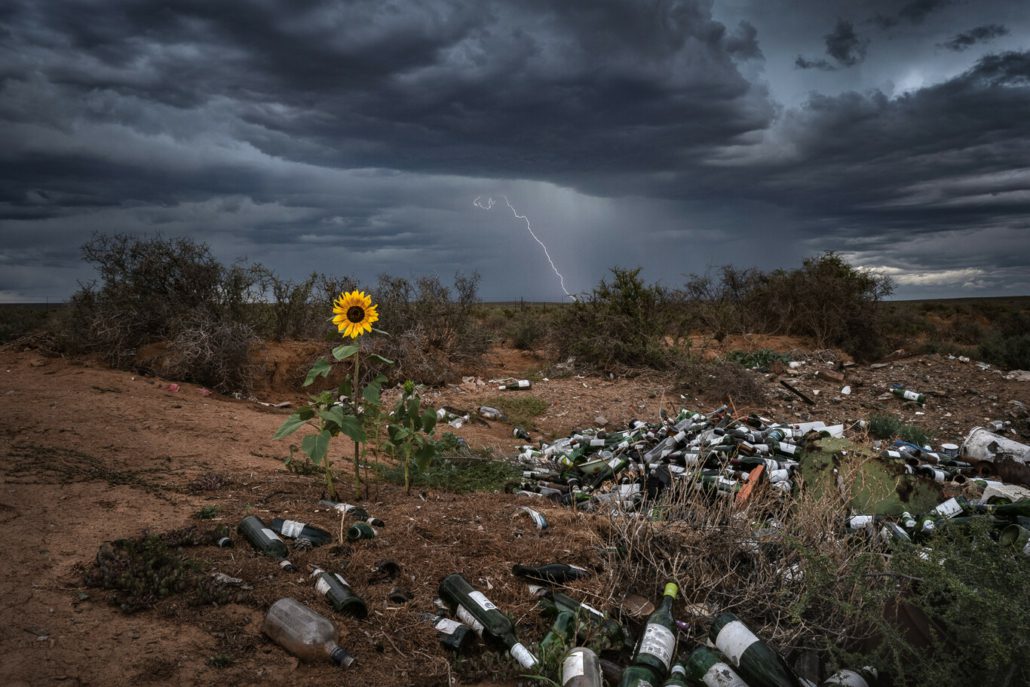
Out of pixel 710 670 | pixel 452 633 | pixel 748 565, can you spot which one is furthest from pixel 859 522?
pixel 452 633

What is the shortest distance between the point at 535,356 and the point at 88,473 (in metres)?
11.6

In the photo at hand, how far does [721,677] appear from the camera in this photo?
2504 mm

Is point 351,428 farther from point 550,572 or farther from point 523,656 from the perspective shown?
point 523,656

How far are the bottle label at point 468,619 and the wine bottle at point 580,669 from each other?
1.39 feet

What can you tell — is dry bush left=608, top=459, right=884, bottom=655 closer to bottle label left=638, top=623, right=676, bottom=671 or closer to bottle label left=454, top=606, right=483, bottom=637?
bottle label left=638, top=623, right=676, bottom=671

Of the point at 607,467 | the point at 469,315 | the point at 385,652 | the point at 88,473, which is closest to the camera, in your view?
the point at 385,652

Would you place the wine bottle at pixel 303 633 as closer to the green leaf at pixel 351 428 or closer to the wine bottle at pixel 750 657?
the green leaf at pixel 351 428

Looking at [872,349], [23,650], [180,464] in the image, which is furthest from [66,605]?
[872,349]

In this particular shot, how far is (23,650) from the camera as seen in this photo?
2.36 m

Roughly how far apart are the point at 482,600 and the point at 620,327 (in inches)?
389

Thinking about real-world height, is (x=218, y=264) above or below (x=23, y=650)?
above

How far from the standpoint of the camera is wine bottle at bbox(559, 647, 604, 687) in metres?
2.38

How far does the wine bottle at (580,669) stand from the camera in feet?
7.81

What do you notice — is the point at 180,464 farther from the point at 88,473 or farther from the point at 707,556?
the point at 707,556
